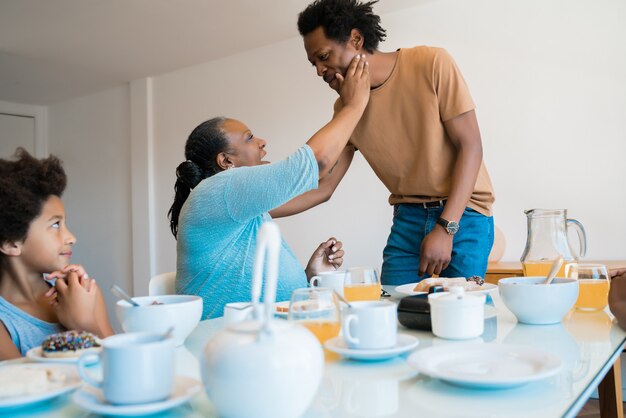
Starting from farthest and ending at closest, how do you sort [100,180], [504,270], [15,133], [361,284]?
[15,133] → [100,180] → [504,270] → [361,284]

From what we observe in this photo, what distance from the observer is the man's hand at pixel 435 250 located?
5.49 feet

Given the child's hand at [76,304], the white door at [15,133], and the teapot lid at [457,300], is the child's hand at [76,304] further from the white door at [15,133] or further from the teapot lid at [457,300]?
the white door at [15,133]

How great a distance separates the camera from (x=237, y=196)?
1312mm

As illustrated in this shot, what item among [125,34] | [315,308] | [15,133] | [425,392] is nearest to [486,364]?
[425,392]

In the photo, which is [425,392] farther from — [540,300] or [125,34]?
[125,34]

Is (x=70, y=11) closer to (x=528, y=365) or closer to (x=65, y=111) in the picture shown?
(x=65, y=111)

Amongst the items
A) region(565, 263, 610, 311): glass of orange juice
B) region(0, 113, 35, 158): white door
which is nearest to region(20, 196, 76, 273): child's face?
region(565, 263, 610, 311): glass of orange juice

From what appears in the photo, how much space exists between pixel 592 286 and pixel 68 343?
1036 millimetres

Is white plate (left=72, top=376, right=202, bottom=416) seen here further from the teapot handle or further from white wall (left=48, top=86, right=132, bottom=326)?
white wall (left=48, top=86, right=132, bottom=326)

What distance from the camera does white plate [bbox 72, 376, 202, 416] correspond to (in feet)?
1.83

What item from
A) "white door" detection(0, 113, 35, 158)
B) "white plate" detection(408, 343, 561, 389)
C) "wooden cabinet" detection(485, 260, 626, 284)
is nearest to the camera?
"white plate" detection(408, 343, 561, 389)

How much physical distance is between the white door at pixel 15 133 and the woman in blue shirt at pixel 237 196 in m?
5.44

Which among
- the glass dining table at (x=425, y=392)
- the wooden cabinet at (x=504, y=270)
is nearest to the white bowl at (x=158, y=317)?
the glass dining table at (x=425, y=392)

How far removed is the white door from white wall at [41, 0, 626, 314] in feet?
7.55
